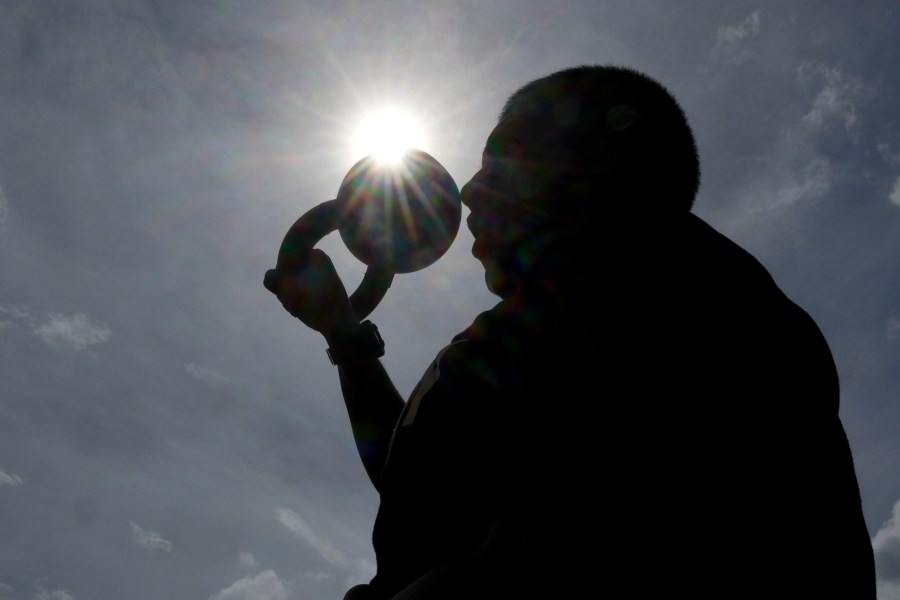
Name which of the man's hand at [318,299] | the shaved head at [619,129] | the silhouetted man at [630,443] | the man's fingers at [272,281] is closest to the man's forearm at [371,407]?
the man's hand at [318,299]

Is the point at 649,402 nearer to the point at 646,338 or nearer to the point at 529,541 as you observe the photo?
the point at 646,338

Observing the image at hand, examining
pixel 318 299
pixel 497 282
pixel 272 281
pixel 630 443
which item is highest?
pixel 272 281

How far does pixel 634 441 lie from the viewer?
1.81 metres

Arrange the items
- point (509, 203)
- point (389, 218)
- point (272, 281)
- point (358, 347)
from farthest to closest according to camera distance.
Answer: point (389, 218), point (272, 281), point (358, 347), point (509, 203)

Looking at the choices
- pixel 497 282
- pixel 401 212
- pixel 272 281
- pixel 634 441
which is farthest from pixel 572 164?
pixel 272 281

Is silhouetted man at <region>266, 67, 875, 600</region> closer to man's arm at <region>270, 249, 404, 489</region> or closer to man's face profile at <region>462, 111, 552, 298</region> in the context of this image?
man's face profile at <region>462, 111, 552, 298</region>

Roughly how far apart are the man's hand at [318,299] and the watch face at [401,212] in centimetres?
48

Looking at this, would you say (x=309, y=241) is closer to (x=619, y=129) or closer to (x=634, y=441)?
(x=619, y=129)

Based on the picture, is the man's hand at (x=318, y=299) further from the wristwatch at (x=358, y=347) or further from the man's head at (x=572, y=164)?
the man's head at (x=572, y=164)

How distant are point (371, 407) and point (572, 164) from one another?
6.03 feet

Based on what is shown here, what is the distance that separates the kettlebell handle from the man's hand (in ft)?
0.22

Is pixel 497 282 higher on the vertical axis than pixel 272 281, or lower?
lower

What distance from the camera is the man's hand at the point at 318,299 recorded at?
13.0 ft

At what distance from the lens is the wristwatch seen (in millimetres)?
3904
